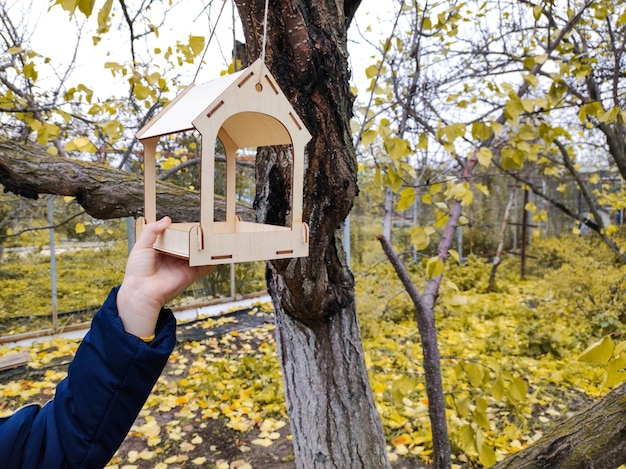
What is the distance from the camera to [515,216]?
10.2 metres

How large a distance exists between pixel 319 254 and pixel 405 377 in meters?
0.64

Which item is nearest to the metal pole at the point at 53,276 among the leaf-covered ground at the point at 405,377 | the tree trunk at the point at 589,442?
the leaf-covered ground at the point at 405,377

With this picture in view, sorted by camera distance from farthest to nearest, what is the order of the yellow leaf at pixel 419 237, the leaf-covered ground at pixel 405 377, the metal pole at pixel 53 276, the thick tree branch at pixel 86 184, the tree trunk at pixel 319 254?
the metal pole at pixel 53 276 < the leaf-covered ground at pixel 405 377 < the yellow leaf at pixel 419 237 < the thick tree branch at pixel 86 184 < the tree trunk at pixel 319 254

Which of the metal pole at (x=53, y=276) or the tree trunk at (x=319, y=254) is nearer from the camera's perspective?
the tree trunk at (x=319, y=254)

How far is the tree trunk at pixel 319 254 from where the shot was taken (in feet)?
3.64

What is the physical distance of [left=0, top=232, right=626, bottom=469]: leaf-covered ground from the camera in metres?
2.71

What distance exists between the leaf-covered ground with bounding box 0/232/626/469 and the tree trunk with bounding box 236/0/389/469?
236 mm

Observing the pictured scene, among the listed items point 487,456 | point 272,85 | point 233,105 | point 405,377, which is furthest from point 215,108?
Result: point 487,456

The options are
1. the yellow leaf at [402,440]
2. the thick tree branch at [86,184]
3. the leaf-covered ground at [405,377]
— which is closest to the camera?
the thick tree branch at [86,184]

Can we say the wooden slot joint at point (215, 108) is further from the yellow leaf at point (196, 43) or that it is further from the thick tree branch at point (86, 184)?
the thick tree branch at point (86, 184)

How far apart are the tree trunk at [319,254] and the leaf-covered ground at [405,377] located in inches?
9.3

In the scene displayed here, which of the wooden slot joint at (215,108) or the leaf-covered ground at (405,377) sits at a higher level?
the wooden slot joint at (215,108)

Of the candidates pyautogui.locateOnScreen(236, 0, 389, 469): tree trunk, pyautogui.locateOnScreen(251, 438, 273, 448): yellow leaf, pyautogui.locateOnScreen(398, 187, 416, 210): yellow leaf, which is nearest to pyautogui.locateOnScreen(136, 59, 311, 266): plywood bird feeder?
pyautogui.locateOnScreen(236, 0, 389, 469): tree trunk

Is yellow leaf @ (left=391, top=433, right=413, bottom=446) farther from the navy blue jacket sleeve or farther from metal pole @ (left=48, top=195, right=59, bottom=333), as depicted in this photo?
metal pole @ (left=48, top=195, right=59, bottom=333)
